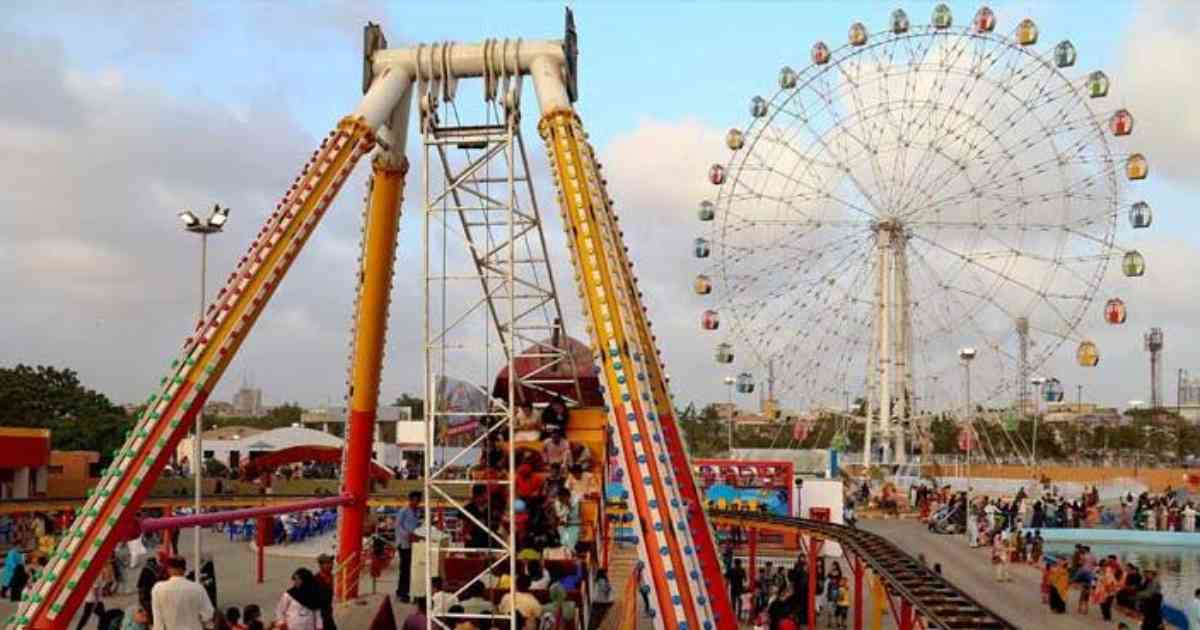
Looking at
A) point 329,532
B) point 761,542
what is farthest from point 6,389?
point 761,542

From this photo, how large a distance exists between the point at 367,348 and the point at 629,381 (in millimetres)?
6528

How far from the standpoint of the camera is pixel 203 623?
927 cm

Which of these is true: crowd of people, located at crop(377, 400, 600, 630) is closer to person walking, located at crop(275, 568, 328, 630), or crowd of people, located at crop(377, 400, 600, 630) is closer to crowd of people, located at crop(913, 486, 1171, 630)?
person walking, located at crop(275, 568, 328, 630)

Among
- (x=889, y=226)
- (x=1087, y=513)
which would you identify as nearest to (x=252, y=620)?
(x=1087, y=513)

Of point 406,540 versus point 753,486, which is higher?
point 406,540

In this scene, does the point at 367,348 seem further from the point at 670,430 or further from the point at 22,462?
the point at 22,462

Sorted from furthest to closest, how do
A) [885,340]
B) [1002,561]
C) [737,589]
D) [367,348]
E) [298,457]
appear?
[885,340]
[298,457]
[1002,561]
[737,589]
[367,348]

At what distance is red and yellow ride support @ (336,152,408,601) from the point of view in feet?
55.2

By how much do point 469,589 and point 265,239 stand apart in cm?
479

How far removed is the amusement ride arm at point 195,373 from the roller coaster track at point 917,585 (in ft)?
24.8

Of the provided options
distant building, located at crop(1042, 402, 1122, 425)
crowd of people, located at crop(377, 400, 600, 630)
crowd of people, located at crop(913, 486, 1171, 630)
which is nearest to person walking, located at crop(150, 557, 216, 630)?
crowd of people, located at crop(377, 400, 600, 630)

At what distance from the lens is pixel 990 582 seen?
22.8 m

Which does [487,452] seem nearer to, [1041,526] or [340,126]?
[340,126]

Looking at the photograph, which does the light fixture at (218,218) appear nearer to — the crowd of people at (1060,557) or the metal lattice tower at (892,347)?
the crowd of people at (1060,557)
